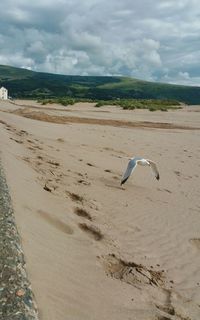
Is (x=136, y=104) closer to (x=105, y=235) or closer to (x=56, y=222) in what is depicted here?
(x=105, y=235)

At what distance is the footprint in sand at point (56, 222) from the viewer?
22.9 ft

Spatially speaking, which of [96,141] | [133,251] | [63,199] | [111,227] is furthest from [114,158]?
[133,251]

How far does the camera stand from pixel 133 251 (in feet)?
22.7

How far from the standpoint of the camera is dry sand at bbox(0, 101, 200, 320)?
4836 mm

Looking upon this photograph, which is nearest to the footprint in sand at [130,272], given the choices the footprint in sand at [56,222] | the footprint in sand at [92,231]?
the footprint in sand at [92,231]

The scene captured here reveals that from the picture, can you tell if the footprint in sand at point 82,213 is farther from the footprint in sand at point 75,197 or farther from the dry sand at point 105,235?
the footprint in sand at point 75,197

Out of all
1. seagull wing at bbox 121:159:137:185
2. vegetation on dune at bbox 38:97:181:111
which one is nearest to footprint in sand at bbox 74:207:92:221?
seagull wing at bbox 121:159:137:185

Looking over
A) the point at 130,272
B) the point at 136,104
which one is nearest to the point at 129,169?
the point at 130,272

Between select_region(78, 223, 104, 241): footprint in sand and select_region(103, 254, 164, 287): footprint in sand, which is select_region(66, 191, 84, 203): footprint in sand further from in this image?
select_region(103, 254, 164, 287): footprint in sand

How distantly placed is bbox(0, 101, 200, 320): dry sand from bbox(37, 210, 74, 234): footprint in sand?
2 cm

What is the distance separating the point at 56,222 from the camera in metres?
7.23

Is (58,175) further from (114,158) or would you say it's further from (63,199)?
(114,158)

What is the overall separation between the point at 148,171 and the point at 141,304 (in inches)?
354

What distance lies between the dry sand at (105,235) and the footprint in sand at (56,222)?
19mm
